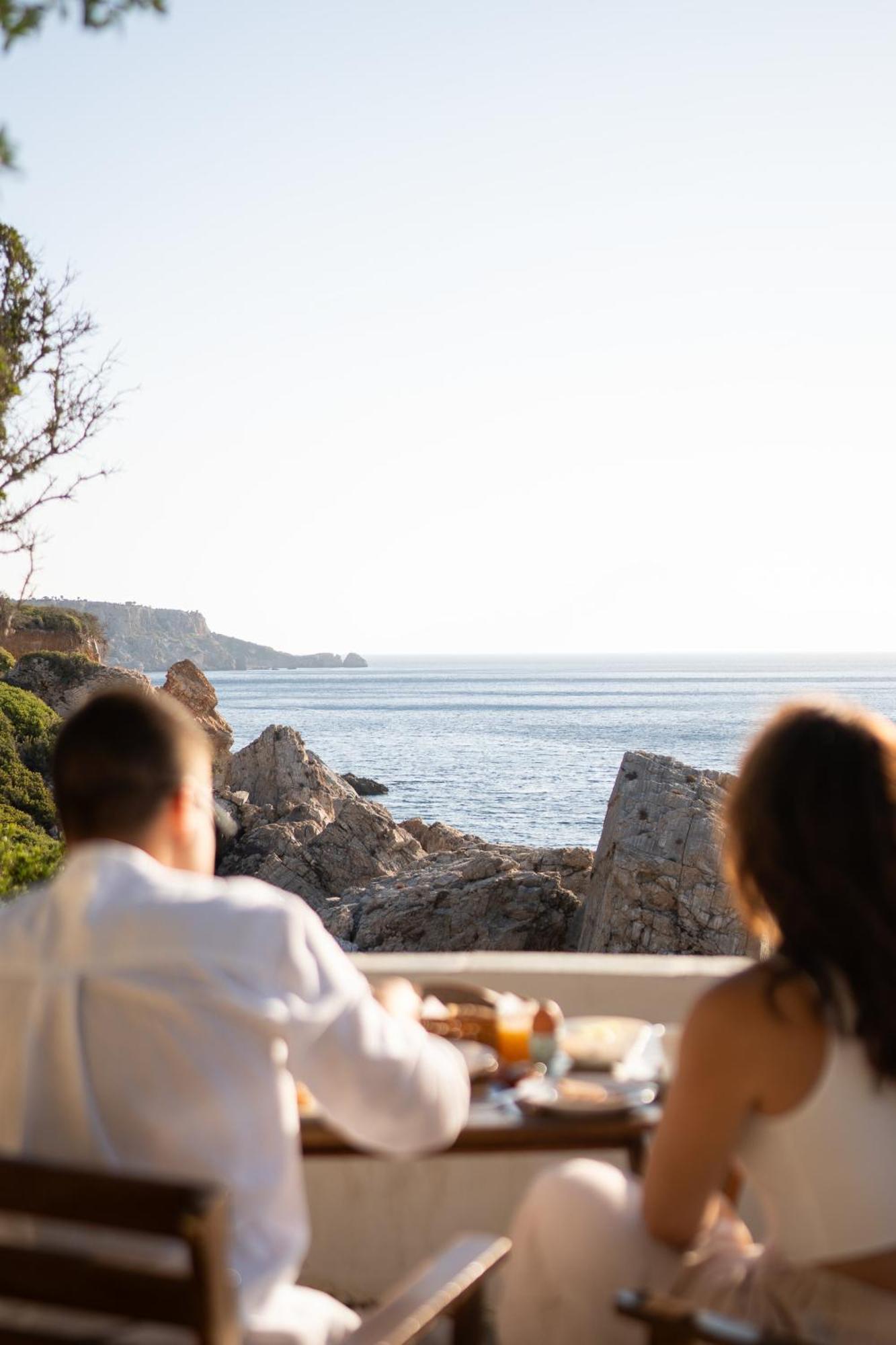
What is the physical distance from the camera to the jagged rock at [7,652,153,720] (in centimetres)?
2472

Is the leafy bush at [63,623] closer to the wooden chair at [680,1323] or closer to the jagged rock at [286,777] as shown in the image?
the jagged rock at [286,777]

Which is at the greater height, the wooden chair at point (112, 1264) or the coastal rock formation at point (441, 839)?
the wooden chair at point (112, 1264)

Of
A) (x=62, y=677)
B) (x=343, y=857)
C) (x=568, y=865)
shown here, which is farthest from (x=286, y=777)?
(x=568, y=865)

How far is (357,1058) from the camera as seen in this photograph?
83.1 inches

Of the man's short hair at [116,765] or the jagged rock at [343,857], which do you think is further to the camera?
the jagged rock at [343,857]

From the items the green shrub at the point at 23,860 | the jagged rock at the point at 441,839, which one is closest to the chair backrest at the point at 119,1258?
the green shrub at the point at 23,860

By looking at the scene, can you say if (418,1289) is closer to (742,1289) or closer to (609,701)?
(742,1289)

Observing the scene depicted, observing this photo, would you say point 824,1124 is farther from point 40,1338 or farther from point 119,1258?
point 40,1338

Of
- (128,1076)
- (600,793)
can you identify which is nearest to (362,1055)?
(128,1076)

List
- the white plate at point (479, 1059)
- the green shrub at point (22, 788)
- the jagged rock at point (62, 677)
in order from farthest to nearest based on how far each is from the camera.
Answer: the jagged rock at point (62, 677) < the green shrub at point (22, 788) < the white plate at point (479, 1059)

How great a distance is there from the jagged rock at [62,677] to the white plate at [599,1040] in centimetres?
2192

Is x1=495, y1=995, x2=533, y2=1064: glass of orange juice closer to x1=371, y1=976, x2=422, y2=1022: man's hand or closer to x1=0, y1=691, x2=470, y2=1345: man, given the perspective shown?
x1=371, y1=976, x2=422, y2=1022: man's hand

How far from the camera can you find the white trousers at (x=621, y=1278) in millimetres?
2074

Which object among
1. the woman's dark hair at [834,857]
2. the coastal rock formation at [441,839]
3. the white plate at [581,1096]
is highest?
the woman's dark hair at [834,857]
